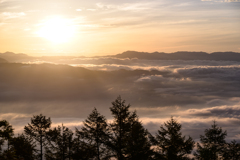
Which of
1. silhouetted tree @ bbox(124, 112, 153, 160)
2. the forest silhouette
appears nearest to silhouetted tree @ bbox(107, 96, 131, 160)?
the forest silhouette

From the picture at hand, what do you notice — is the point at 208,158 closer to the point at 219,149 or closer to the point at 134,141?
the point at 219,149

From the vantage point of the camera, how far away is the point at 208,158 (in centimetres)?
2247

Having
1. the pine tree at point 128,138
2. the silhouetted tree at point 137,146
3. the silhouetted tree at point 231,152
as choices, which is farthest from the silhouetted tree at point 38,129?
the silhouetted tree at point 231,152

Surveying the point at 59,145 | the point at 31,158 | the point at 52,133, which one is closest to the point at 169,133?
the point at 59,145

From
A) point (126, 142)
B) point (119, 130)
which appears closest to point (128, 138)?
point (126, 142)

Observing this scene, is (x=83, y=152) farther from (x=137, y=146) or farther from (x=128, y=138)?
(x=137, y=146)

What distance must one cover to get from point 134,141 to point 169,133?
144 inches

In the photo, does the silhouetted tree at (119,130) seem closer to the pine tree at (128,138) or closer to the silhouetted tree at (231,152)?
the pine tree at (128,138)

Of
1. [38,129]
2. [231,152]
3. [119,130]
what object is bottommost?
[231,152]

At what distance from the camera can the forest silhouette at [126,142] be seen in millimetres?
23047

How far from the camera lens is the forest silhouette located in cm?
2305

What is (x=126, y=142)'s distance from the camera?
23.6 m

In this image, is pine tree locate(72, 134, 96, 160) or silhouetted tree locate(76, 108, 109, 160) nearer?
pine tree locate(72, 134, 96, 160)

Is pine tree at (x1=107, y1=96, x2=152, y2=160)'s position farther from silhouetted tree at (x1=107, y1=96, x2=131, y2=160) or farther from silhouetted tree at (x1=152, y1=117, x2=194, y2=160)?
silhouetted tree at (x1=152, y1=117, x2=194, y2=160)
